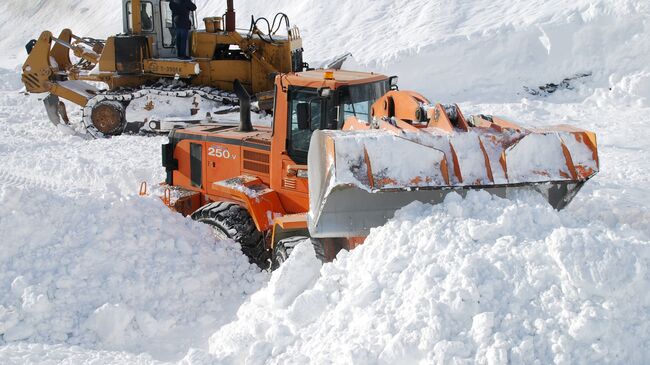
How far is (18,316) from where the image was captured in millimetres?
5457

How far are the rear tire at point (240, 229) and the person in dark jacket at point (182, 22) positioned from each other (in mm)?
7957

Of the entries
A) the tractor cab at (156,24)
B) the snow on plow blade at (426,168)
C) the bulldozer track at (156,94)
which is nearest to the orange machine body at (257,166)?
the snow on plow blade at (426,168)

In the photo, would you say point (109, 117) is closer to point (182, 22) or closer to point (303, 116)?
point (182, 22)

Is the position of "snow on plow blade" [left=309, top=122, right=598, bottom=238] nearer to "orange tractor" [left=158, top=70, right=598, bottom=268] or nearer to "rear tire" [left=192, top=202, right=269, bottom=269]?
"orange tractor" [left=158, top=70, right=598, bottom=268]

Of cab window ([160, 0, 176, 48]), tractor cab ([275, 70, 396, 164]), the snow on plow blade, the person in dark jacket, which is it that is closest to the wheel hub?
the person in dark jacket

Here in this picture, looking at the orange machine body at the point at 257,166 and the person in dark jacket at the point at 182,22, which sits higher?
the person in dark jacket at the point at 182,22

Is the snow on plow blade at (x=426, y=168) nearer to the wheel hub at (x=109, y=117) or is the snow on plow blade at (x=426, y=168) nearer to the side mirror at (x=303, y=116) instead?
the side mirror at (x=303, y=116)

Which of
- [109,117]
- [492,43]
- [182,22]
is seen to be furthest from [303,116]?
[492,43]

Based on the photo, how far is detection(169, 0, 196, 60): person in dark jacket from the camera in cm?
1390

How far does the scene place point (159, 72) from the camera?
13.8 metres

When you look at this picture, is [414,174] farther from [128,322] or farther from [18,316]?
[18,316]

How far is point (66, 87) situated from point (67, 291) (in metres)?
9.72

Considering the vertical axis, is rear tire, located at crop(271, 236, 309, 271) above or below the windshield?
below

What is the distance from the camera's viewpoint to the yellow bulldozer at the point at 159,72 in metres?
13.2
